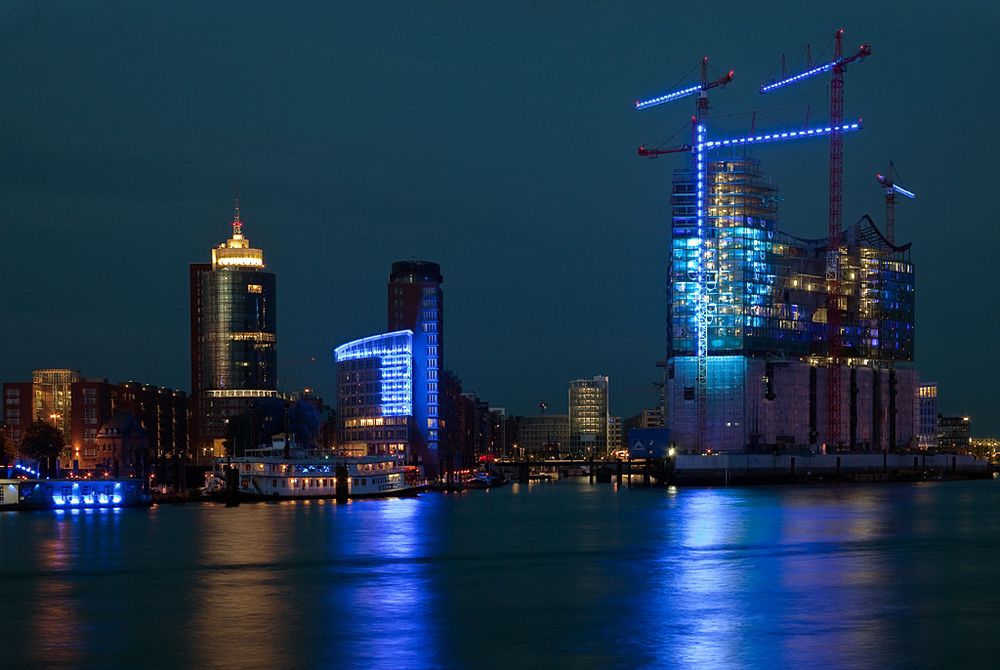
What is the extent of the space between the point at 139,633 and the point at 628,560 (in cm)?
3481

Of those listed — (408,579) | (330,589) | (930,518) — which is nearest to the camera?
(330,589)

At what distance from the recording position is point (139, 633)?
178 feet

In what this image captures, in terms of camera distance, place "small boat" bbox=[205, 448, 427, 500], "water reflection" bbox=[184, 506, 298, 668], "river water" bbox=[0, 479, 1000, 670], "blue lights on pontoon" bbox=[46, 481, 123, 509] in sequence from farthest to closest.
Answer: "small boat" bbox=[205, 448, 427, 500]
"blue lights on pontoon" bbox=[46, 481, 123, 509]
"river water" bbox=[0, 479, 1000, 670]
"water reflection" bbox=[184, 506, 298, 668]

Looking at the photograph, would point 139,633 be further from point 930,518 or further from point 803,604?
point 930,518

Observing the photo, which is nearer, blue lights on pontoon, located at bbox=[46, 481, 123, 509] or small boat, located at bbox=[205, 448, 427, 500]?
blue lights on pontoon, located at bbox=[46, 481, 123, 509]

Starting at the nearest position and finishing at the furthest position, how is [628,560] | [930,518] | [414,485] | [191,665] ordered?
1. [191,665]
2. [628,560]
3. [930,518]
4. [414,485]

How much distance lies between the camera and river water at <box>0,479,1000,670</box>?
49.6 metres

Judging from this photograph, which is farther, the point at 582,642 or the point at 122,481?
the point at 122,481

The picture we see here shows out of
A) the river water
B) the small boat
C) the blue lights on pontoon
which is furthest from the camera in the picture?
the small boat

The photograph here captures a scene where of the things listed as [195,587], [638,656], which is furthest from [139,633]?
[638,656]

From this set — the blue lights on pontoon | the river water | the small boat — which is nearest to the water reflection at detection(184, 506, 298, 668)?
the river water

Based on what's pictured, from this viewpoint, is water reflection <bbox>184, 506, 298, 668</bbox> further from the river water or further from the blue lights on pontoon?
the blue lights on pontoon

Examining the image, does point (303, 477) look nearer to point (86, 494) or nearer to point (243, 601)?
point (86, 494)

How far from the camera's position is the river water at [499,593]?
49625 mm
